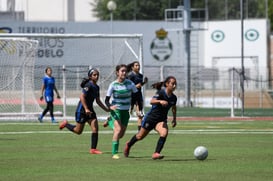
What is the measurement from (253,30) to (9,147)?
48.5m

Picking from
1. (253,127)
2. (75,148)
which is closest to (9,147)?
(75,148)

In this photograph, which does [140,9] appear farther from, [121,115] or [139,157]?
[139,157]

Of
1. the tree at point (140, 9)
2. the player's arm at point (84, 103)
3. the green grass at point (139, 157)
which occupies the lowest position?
the green grass at point (139, 157)

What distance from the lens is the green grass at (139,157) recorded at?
14.2 m

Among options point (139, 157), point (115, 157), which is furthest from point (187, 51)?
point (115, 157)

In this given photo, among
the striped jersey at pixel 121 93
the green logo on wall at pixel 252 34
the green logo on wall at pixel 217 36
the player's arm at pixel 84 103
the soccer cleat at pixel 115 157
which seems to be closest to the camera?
the soccer cleat at pixel 115 157

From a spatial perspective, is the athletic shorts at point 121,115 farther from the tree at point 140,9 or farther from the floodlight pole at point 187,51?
the tree at point 140,9

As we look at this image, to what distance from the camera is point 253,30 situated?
66625 mm

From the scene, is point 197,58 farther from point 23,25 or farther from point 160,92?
point 160,92

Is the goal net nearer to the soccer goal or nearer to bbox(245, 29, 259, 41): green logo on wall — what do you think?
the soccer goal

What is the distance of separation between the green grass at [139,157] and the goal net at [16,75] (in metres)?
6.67

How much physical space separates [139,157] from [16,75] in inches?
667

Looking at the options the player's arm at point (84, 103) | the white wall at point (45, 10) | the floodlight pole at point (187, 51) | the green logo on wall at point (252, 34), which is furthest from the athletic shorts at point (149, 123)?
the white wall at point (45, 10)

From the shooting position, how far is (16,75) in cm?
3378
